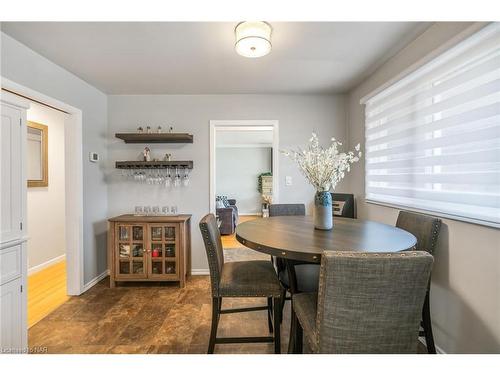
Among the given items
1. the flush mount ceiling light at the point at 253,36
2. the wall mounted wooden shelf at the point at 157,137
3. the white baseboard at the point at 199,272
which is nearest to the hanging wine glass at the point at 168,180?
the wall mounted wooden shelf at the point at 157,137

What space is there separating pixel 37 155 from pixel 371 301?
417cm

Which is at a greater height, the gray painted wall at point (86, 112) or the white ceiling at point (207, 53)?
the white ceiling at point (207, 53)

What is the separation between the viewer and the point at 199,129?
3.13 metres

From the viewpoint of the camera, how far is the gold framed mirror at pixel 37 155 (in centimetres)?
313

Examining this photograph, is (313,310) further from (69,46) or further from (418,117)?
(69,46)

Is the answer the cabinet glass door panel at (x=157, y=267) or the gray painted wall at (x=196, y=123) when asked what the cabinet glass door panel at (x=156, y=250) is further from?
the gray painted wall at (x=196, y=123)

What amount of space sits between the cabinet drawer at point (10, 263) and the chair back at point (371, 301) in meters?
1.73

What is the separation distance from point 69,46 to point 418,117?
2828mm

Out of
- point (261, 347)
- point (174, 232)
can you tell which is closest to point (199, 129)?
point (174, 232)

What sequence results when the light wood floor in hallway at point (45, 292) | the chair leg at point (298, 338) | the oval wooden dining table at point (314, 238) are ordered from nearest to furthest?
the oval wooden dining table at point (314, 238) < the chair leg at point (298, 338) < the light wood floor in hallway at point (45, 292)

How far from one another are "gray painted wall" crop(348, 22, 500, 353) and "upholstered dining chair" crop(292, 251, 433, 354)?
0.68m

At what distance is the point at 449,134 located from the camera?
Answer: 1567 mm

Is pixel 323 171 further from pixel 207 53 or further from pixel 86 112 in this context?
pixel 86 112

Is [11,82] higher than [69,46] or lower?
lower
